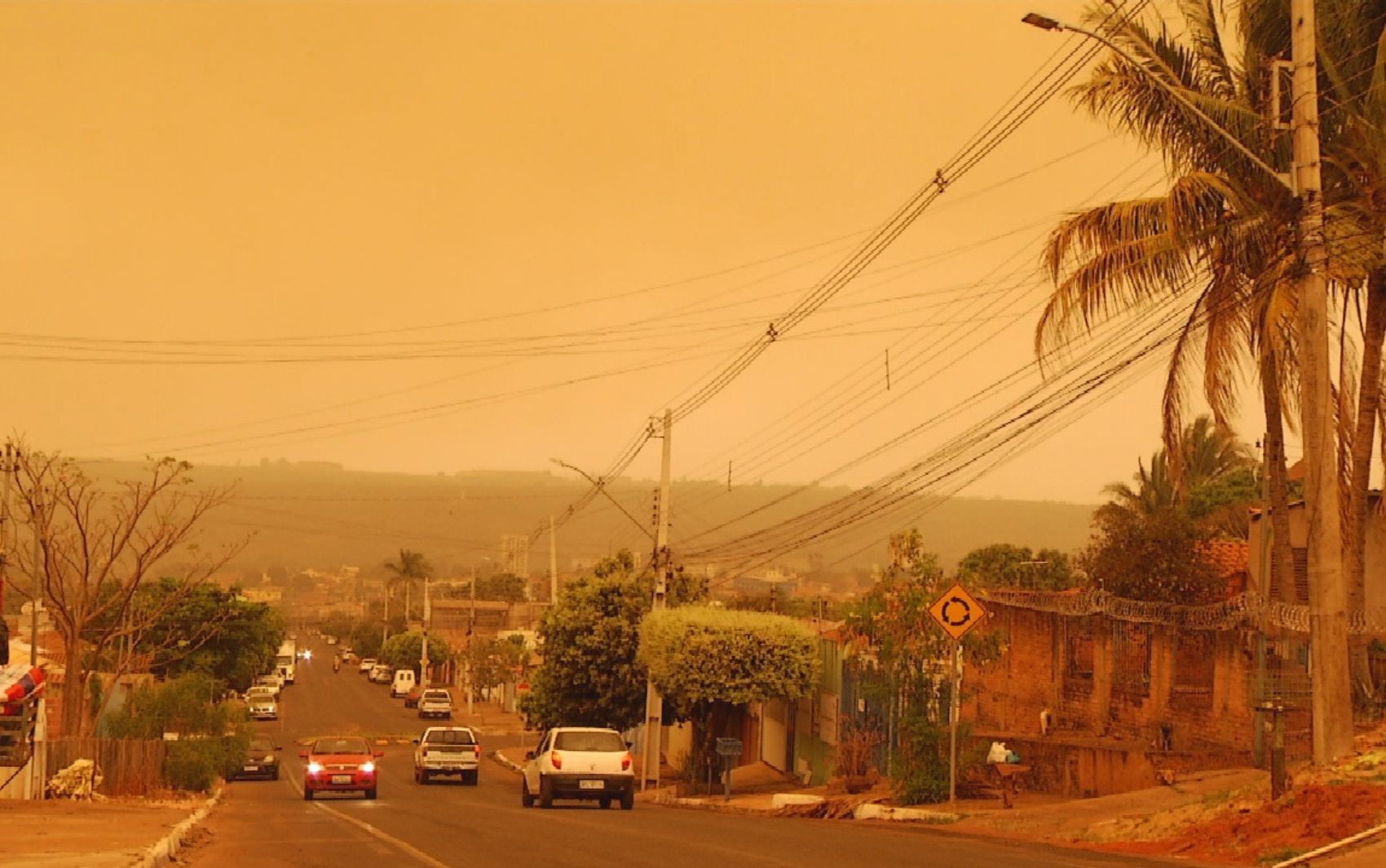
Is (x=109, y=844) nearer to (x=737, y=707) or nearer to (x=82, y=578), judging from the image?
(x=82, y=578)

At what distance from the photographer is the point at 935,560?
29750mm

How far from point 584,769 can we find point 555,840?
381 inches

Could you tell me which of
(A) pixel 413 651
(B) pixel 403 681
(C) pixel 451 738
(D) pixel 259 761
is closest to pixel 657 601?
(C) pixel 451 738

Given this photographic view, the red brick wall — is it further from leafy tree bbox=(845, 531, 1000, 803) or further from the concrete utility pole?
the concrete utility pole

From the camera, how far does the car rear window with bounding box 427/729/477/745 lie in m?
44.2

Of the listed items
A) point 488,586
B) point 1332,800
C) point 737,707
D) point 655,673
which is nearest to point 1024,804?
point 1332,800

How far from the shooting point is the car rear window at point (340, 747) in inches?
1437

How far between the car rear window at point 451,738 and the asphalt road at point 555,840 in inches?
321

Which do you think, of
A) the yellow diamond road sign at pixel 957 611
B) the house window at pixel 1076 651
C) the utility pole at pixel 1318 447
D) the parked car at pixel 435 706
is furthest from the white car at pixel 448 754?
the parked car at pixel 435 706

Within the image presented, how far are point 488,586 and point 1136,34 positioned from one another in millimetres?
175007

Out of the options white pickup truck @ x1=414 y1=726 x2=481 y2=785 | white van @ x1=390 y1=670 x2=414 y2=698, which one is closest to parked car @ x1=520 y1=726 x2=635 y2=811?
white pickup truck @ x1=414 y1=726 x2=481 y2=785

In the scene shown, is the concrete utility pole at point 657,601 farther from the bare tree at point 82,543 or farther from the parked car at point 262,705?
the parked car at point 262,705

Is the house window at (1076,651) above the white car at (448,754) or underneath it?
above

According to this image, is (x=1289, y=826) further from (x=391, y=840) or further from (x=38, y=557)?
(x=38, y=557)
